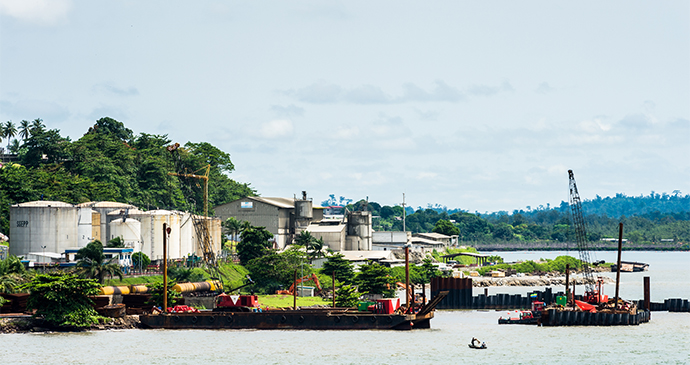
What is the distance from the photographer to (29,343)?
72.3 meters

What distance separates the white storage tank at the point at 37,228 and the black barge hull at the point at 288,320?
38.1 m

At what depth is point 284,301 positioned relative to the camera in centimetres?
11025

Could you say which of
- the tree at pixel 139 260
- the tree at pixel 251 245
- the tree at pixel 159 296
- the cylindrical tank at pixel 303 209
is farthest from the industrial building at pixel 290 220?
the tree at pixel 159 296

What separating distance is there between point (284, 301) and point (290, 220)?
6744 cm

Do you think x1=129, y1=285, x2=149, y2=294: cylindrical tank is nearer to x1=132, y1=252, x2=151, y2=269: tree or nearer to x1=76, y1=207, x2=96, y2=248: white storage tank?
x1=132, y1=252, x2=151, y2=269: tree

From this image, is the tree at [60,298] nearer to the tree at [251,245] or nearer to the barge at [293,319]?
the barge at [293,319]

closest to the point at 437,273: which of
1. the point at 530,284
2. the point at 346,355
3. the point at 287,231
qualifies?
the point at 530,284

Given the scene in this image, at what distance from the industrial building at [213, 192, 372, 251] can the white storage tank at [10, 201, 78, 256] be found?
5859cm

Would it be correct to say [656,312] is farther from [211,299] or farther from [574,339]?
[211,299]

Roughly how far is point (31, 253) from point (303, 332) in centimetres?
4715

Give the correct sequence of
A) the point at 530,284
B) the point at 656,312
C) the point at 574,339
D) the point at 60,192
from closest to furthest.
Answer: the point at 574,339 < the point at 656,312 < the point at 60,192 < the point at 530,284

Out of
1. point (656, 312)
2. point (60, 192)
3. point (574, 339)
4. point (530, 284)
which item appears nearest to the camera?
point (574, 339)

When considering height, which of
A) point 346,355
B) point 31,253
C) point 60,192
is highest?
point 60,192

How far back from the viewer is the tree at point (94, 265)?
3777 inches
